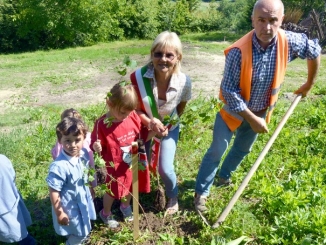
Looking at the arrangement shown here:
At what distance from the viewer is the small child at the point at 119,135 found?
269 cm

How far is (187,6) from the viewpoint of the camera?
25875 millimetres

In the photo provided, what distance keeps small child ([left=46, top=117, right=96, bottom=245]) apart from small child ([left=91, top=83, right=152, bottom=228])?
147mm

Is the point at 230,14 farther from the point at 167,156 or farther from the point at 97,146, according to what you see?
the point at 97,146

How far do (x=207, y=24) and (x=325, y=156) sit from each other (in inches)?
899

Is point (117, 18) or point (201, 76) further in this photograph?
point (117, 18)

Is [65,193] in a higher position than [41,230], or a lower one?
higher

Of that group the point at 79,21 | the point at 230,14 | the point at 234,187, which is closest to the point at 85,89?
the point at 234,187

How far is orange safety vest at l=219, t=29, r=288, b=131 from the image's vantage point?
2.73 m

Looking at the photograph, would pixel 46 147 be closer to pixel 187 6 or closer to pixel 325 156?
pixel 325 156

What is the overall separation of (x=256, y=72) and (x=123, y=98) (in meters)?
1.01

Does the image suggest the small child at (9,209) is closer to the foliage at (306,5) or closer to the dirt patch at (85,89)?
the dirt patch at (85,89)

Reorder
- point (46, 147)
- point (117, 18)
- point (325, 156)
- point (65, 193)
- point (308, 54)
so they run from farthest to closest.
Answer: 1. point (117, 18)
2. point (46, 147)
3. point (325, 156)
4. point (308, 54)
5. point (65, 193)

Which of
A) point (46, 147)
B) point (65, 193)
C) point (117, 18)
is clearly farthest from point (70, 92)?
point (117, 18)

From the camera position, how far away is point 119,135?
9.34 ft
